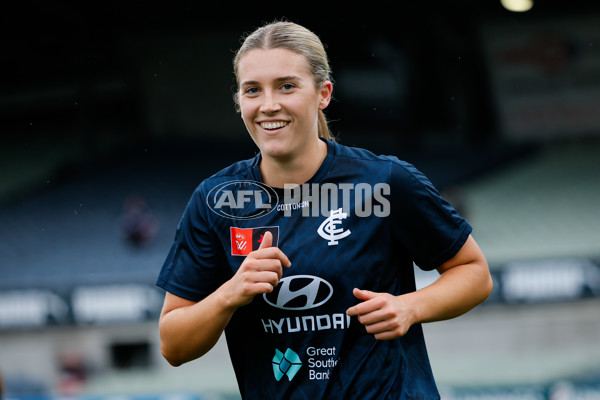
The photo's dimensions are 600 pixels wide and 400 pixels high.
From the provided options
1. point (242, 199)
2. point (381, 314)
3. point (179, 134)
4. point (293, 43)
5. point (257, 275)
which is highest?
point (179, 134)

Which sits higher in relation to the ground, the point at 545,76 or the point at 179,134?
the point at 545,76

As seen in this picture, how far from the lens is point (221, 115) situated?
14188 mm

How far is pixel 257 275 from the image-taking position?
1.81 metres

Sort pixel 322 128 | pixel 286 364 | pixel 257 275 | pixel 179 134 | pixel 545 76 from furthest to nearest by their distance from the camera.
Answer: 1. pixel 179 134
2. pixel 545 76
3. pixel 322 128
4. pixel 286 364
5. pixel 257 275

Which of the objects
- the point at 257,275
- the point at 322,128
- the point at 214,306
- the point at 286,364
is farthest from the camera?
the point at 322,128

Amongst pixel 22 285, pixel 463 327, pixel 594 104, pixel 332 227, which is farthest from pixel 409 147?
pixel 332 227

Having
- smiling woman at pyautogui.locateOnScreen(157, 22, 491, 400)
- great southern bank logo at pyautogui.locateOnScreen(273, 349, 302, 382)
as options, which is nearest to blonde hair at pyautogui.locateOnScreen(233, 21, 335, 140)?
smiling woman at pyautogui.locateOnScreen(157, 22, 491, 400)

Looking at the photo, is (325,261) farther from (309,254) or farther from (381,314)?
(381,314)

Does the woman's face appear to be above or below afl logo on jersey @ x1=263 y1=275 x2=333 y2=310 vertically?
above

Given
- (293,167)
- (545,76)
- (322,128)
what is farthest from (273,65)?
(545,76)

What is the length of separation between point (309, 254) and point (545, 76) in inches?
484

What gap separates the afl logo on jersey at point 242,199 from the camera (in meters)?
2.07

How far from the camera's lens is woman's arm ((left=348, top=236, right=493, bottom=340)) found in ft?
5.99

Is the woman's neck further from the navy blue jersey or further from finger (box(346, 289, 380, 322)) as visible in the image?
finger (box(346, 289, 380, 322))
